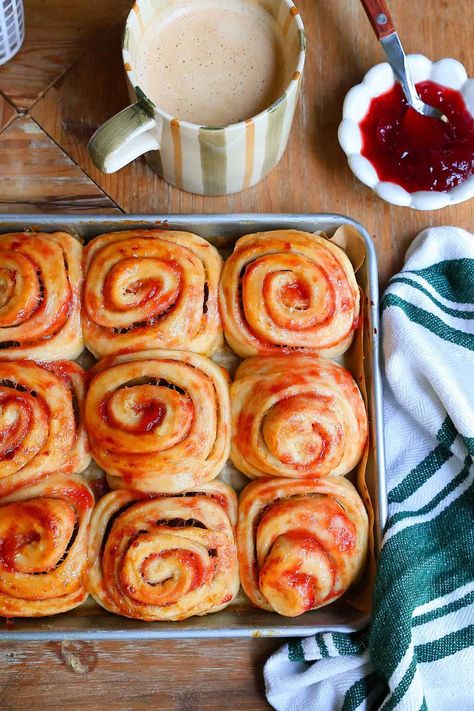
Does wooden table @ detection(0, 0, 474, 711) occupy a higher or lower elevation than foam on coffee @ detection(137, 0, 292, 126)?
lower

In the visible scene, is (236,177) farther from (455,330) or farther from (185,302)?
(455,330)

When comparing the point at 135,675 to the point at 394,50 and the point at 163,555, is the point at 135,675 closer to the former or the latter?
the point at 163,555

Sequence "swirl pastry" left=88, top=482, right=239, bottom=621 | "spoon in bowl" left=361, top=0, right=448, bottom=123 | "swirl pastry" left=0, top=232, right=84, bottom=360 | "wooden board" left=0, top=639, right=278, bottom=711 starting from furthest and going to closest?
"spoon in bowl" left=361, top=0, right=448, bottom=123, "wooden board" left=0, top=639, right=278, bottom=711, "swirl pastry" left=0, top=232, right=84, bottom=360, "swirl pastry" left=88, top=482, right=239, bottom=621

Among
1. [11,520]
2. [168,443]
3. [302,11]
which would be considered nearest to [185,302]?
[168,443]

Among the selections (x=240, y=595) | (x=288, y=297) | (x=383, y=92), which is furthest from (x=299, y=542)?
(x=383, y=92)

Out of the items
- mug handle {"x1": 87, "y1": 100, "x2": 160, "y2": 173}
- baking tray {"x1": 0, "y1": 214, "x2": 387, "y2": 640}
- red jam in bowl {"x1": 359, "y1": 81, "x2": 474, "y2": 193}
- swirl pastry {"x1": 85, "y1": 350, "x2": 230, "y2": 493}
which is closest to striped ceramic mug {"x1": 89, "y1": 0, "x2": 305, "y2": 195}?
mug handle {"x1": 87, "y1": 100, "x2": 160, "y2": 173}

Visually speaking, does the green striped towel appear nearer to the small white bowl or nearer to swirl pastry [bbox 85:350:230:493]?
the small white bowl

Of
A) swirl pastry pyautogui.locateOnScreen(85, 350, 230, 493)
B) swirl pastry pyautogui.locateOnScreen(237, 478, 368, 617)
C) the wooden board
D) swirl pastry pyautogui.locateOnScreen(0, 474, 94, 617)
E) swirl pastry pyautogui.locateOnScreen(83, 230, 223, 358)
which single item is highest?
swirl pastry pyautogui.locateOnScreen(83, 230, 223, 358)
